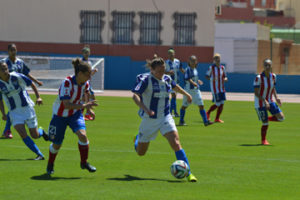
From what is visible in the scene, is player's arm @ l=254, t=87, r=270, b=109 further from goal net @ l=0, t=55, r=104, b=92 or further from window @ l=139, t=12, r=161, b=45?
window @ l=139, t=12, r=161, b=45

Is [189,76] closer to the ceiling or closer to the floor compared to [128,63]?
closer to the ceiling

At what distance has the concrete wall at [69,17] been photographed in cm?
4366

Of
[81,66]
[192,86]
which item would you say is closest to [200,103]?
[192,86]

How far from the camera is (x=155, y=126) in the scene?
1023 centimetres

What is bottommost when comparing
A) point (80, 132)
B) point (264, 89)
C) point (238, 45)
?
point (80, 132)

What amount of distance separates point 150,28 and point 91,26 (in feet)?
13.1

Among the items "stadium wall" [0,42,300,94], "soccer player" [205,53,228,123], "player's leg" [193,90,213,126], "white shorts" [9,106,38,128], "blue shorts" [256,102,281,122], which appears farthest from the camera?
"stadium wall" [0,42,300,94]

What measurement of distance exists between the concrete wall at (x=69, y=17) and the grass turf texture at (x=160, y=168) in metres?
25.9

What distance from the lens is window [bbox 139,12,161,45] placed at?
43.8m

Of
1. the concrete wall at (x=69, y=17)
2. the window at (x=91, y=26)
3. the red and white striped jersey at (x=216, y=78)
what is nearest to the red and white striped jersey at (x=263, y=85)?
the red and white striped jersey at (x=216, y=78)

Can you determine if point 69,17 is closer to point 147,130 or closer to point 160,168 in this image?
point 160,168

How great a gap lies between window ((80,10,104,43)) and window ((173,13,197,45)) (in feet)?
16.6

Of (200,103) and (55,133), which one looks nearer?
(55,133)

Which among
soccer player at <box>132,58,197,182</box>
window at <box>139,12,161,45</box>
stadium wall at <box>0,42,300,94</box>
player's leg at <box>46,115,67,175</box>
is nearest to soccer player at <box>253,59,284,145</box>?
soccer player at <box>132,58,197,182</box>
